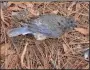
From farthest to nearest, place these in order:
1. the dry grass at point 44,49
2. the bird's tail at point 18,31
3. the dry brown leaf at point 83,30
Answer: the dry brown leaf at point 83,30
the bird's tail at point 18,31
the dry grass at point 44,49

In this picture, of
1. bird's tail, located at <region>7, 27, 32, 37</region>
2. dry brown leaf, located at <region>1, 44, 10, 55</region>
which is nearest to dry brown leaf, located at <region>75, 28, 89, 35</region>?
bird's tail, located at <region>7, 27, 32, 37</region>

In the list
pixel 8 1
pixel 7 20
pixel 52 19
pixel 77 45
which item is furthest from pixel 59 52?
pixel 8 1

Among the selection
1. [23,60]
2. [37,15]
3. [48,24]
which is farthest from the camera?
[37,15]

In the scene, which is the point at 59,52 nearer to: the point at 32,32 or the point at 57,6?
the point at 32,32

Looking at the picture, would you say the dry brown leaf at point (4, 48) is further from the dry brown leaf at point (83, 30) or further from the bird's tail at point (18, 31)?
the dry brown leaf at point (83, 30)

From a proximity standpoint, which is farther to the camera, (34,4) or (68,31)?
(34,4)

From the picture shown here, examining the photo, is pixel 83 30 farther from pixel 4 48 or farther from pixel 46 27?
pixel 4 48

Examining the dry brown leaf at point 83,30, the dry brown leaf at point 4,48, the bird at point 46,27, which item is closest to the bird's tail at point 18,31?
the bird at point 46,27

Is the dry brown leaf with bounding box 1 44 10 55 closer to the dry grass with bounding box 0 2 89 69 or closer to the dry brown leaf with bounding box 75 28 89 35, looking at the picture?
the dry grass with bounding box 0 2 89 69
